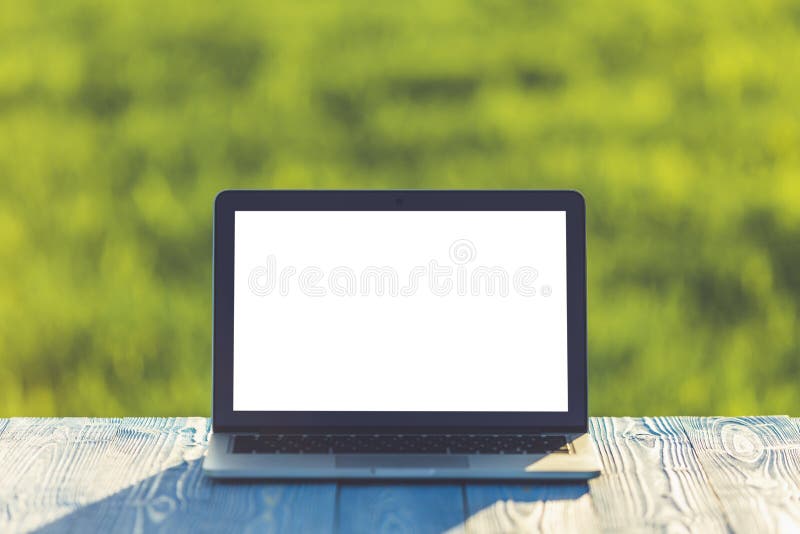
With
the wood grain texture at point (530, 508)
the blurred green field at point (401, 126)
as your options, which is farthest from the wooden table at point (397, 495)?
the blurred green field at point (401, 126)

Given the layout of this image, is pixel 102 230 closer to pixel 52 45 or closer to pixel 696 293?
pixel 52 45

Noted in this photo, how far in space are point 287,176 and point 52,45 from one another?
1.25 ft

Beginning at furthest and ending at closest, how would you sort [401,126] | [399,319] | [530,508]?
[401,126]
[399,319]
[530,508]

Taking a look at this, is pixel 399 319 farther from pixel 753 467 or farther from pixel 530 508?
pixel 753 467

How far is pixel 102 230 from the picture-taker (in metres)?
1.18

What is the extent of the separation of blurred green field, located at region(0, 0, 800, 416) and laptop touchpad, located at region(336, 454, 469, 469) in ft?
1.73

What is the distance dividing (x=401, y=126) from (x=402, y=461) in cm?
58

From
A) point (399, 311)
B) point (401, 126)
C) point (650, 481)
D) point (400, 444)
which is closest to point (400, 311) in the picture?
point (399, 311)

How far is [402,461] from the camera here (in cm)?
72

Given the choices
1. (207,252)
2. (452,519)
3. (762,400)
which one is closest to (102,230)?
(207,252)

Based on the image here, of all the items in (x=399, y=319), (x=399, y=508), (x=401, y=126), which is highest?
(x=401, y=126)

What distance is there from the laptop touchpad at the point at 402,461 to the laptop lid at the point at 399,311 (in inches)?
1.5

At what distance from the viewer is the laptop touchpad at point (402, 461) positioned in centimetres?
71

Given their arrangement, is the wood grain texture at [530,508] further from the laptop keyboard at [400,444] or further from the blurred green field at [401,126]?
the blurred green field at [401,126]
